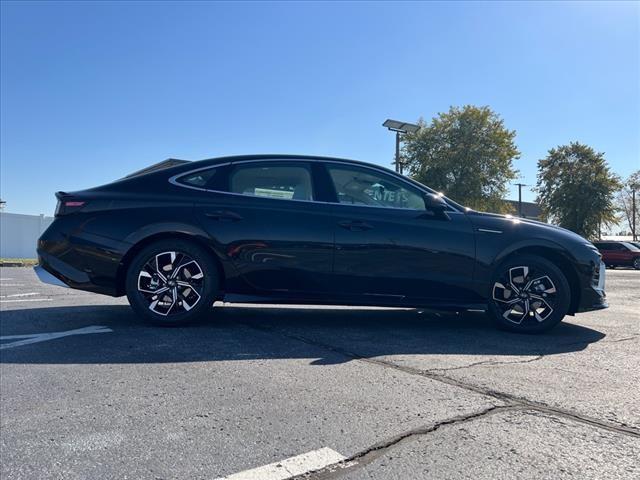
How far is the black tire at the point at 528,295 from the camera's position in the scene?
187 inches

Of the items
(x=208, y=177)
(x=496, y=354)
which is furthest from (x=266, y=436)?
(x=208, y=177)

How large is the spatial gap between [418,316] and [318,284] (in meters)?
1.51

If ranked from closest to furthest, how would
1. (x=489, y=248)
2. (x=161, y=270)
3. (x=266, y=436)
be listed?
(x=266, y=436) < (x=161, y=270) < (x=489, y=248)

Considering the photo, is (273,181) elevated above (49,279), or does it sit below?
above

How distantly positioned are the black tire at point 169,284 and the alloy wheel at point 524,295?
2.68 meters

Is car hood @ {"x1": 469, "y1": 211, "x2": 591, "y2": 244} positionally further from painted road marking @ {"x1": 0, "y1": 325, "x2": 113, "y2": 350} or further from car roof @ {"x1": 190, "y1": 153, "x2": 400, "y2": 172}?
painted road marking @ {"x1": 0, "y1": 325, "x2": 113, "y2": 350}

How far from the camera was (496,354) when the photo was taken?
383cm

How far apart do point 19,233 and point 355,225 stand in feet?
90.3

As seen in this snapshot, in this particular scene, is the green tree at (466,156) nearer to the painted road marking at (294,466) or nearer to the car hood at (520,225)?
the car hood at (520,225)

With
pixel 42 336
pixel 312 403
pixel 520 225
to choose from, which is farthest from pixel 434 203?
pixel 42 336

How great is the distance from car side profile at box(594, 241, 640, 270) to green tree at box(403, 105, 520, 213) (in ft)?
20.0

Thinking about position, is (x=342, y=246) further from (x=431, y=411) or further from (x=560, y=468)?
(x=560, y=468)

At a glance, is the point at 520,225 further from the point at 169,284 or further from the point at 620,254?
the point at 620,254

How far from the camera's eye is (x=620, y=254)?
28688 millimetres
